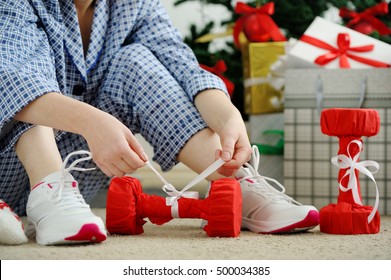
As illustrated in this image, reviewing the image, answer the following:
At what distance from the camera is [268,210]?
1.04 m

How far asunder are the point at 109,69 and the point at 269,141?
0.60 meters

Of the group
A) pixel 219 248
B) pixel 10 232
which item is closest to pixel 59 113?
pixel 10 232

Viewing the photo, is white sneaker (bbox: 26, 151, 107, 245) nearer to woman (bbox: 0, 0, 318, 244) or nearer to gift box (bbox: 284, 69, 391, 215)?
woman (bbox: 0, 0, 318, 244)

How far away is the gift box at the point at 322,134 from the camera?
4.90 feet

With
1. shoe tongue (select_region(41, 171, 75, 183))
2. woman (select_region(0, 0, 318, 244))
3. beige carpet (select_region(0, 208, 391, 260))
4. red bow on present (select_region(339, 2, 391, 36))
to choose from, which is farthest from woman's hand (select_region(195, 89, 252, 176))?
red bow on present (select_region(339, 2, 391, 36))

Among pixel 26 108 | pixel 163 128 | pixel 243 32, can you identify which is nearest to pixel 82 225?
pixel 26 108

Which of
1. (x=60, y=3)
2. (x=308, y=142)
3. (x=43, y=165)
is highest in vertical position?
(x=60, y=3)

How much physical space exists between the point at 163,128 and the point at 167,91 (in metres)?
0.07

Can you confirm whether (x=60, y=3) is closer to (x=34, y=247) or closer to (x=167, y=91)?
(x=167, y=91)

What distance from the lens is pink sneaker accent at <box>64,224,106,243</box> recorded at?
2.87 ft

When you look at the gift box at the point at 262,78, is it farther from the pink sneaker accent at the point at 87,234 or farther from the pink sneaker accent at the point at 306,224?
the pink sneaker accent at the point at 87,234

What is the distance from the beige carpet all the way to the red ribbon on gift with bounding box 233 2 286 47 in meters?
0.87

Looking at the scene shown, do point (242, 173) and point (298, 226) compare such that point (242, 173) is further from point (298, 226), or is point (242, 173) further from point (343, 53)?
point (343, 53)

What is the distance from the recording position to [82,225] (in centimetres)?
88
